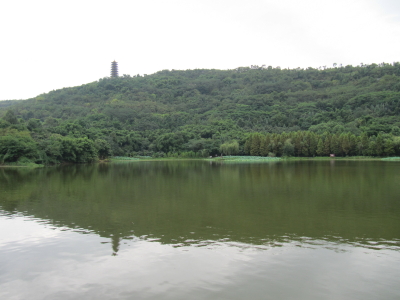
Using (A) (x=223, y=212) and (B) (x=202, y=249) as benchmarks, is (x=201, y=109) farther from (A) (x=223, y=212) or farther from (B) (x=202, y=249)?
(B) (x=202, y=249)

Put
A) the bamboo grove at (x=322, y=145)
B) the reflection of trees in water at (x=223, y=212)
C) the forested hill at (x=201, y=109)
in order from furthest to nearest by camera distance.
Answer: the forested hill at (x=201, y=109), the bamboo grove at (x=322, y=145), the reflection of trees in water at (x=223, y=212)

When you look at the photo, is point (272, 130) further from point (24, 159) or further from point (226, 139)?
point (24, 159)

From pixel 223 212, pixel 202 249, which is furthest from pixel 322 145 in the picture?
pixel 202 249

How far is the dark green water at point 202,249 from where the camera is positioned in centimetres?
592

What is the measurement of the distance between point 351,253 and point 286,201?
642 cm

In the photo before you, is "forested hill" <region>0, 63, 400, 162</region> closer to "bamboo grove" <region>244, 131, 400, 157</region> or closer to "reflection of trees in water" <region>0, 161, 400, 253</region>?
"bamboo grove" <region>244, 131, 400, 157</region>

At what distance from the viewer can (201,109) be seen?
440ft

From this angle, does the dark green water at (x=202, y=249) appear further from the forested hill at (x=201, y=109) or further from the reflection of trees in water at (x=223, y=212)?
the forested hill at (x=201, y=109)

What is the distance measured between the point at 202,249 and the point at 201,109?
419 ft

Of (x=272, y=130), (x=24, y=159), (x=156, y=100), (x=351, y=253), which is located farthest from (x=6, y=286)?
(x=156, y=100)

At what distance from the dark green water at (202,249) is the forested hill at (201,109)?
39679 millimetres

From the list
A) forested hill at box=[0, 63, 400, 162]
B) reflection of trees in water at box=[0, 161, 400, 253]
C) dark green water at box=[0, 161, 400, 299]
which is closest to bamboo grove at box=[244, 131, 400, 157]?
forested hill at box=[0, 63, 400, 162]

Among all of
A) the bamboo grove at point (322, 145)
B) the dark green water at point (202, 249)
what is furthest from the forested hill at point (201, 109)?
the dark green water at point (202, 249)

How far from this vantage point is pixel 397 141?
61.7 meters
